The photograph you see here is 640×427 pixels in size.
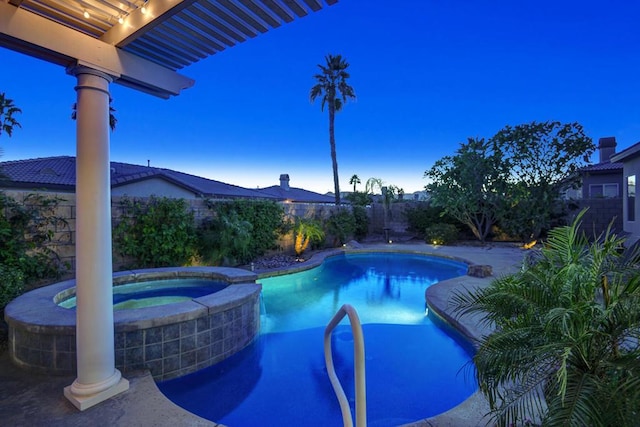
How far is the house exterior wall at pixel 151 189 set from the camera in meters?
15.0

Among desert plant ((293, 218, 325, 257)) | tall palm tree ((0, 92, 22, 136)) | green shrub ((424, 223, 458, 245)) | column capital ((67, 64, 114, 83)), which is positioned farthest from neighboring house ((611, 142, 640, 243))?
tall palm tree ((0, 92, 22, 136))

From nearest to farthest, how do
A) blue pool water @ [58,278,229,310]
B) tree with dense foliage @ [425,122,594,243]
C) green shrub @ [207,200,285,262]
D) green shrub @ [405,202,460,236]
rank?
blue pool water @ [58,278,229,310]
green shrub @ [207,200,285,262]
tree with dense foliage @ [425,122,594,243]
green shrub @ [405,202,460,236]

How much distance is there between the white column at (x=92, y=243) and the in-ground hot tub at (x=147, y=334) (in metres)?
0.64

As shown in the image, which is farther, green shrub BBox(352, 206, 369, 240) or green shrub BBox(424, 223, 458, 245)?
green shrub BBox(352, 206, 369, 240)

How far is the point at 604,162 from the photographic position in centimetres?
1898

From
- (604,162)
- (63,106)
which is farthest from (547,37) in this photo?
(63,106)

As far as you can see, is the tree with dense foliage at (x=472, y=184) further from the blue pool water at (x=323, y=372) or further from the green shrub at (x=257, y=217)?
the blue pool water at (x=323, y=372)

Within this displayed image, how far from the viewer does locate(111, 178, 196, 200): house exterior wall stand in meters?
15.0

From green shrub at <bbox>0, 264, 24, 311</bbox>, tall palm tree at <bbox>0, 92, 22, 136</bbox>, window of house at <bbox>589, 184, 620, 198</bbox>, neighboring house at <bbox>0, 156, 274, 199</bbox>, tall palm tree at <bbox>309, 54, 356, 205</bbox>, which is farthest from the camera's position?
tall palm tree at <bbox>309, 54, 356, 205</bbox>

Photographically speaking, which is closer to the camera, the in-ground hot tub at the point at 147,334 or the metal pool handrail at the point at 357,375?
the metal pool handrail at the point at 357,375

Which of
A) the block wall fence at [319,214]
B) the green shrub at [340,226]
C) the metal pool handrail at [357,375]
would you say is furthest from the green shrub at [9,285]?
the green shrub at [340,226]

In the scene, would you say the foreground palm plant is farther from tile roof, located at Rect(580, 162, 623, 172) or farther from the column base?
tile roof, located at Rect(580, 162, 623, 172)

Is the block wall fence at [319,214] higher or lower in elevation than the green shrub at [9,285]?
higher

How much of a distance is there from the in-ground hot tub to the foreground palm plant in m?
3.31
